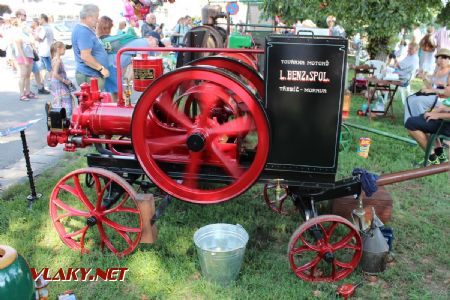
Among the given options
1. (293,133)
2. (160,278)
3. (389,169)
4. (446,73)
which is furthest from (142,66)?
(446,73)

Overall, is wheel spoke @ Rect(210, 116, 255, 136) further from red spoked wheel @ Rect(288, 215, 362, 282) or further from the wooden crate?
the wooden crate

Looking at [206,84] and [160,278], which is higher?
[206,84]

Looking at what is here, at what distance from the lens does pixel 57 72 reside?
5.38 metres

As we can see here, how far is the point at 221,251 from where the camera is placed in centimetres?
258

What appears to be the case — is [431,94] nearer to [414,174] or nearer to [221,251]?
[414,174]

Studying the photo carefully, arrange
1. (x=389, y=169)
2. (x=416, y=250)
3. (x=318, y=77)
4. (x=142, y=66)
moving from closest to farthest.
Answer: (x=318, y=77), (x=142, y=66), (x=416, y=250), (x=389, y=169)

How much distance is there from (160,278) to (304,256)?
3.64ft

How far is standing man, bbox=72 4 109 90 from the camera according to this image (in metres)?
4.50

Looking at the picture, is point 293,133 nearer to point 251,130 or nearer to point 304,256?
point 251,130

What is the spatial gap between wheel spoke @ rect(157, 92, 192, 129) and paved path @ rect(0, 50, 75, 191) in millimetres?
2371

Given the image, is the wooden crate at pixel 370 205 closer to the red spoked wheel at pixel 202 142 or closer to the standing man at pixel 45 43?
the red spoked wheel at pixel 202 142

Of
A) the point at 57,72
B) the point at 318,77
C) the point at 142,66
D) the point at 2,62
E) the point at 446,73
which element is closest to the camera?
the point at 318,77

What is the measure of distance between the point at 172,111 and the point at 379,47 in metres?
10.4

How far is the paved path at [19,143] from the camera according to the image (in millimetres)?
4602
